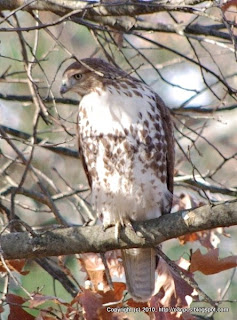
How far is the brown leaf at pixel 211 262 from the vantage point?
11.5 feet

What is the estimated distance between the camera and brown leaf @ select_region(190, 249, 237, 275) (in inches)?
138

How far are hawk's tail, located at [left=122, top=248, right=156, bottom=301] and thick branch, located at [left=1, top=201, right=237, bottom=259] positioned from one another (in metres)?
0.59

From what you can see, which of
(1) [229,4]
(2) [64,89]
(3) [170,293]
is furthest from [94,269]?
(1) [229,4]

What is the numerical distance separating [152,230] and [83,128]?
771 mm

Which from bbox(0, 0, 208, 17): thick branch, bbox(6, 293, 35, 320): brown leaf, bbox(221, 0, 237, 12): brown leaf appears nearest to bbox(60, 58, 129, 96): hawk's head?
bbox(0, 0, 208, 17): thick branch

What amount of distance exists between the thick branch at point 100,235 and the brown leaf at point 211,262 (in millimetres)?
120

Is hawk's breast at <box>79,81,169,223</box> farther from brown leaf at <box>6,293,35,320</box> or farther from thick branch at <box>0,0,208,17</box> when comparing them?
brown leaf at <box>6,293,35,320</box>

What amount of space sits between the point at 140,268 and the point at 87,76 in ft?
3.60

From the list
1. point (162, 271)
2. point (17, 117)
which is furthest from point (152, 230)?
point (17, 117)

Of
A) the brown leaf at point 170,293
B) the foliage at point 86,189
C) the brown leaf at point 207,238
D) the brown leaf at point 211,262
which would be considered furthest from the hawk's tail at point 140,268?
the brown leaf at point 211,262

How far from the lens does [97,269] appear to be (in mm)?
3812

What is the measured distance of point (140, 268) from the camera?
4531 millimetres

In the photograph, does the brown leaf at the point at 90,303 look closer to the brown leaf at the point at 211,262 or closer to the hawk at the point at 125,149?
the brown leaf at the point at 211,262

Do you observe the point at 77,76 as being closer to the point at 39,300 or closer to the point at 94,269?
the point at 94,269
